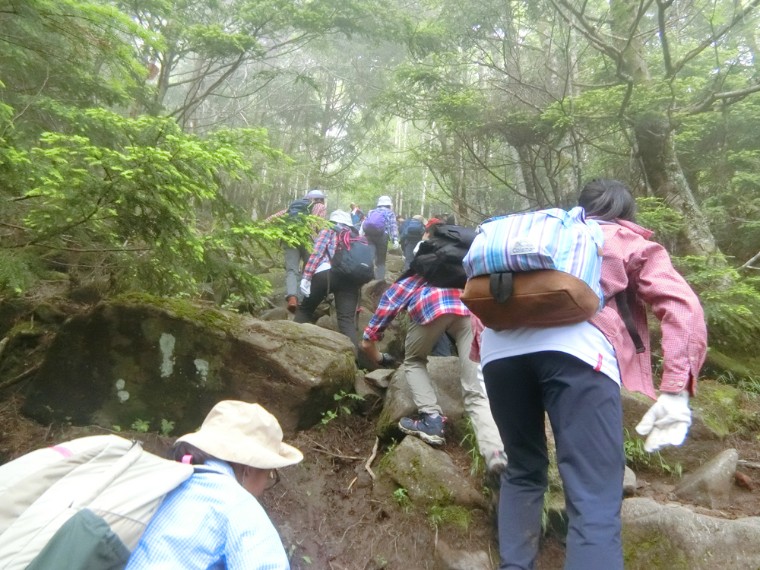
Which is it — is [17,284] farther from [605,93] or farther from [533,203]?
[533,203]

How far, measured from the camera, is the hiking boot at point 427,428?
175 inches

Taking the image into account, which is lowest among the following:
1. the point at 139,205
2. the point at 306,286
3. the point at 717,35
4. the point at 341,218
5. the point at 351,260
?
the point at 306,286

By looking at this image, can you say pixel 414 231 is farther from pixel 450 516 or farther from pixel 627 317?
pixel 627 317

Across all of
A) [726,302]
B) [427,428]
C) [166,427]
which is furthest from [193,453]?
[726,302]

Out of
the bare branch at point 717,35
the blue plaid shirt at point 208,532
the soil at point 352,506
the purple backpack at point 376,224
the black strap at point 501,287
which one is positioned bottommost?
the soil at point 352,506

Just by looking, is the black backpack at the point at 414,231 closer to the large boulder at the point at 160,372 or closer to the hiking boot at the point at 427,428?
the large boulder at the point at 160,372

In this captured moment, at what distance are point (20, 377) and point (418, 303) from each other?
12.9ft

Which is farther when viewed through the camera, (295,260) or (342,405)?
(295,260)

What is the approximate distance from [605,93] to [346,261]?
144 inches

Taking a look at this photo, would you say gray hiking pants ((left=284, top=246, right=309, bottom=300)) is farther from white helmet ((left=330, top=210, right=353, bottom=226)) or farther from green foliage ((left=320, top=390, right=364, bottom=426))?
green foliage ((left=320, top=390, right=364, bottom=426))

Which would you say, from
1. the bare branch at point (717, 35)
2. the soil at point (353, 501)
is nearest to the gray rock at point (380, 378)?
the soil at point (353, 501)

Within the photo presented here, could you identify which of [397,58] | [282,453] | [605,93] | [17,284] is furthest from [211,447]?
[397,58]

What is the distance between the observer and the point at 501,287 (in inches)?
92.7

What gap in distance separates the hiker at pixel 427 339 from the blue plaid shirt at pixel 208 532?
2319 mm
